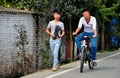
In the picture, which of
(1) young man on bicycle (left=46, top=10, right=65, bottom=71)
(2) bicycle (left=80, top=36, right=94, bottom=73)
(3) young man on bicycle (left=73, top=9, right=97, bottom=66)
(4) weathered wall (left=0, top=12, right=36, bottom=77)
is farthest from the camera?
(1) young man on bicycle (left=46, top=10, right=65, bottom=71)

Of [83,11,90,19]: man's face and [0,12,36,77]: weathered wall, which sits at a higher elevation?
[83,11,90,19]: man's face

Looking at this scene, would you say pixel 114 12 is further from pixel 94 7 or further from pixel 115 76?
pixel 115 76

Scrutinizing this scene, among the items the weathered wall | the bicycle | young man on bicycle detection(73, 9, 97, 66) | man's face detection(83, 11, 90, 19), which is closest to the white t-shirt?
young man on bicycle detection(73, 9, 97, 66)

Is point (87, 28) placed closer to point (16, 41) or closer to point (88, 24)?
point (88, 24)

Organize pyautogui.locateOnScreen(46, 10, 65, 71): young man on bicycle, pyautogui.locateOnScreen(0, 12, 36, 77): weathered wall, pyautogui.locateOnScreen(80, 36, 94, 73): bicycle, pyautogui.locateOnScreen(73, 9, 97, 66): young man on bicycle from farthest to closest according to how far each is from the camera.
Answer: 1. pyautogui.locateOnScreen(46, 10, 65, 71): young man on bicycle
2. pyautogui.locateOnScreen(73, 9, 97, 66): young man on bicycle
3. pyautogui.locateOnScreen(0, 12, 36, 77): weathered wall
4. pyautogui.locateOnScreen(80, 36, 94, 73): bicycle

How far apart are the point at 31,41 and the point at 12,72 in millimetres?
1742

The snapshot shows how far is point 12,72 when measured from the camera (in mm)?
12125

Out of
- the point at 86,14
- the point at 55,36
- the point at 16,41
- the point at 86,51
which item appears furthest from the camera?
the point at 55,36

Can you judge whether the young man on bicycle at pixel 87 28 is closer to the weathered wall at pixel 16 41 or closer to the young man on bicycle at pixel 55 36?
the young man on bicycle at pixel 55 36

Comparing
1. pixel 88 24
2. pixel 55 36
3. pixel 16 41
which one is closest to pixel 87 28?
pixel 88 24

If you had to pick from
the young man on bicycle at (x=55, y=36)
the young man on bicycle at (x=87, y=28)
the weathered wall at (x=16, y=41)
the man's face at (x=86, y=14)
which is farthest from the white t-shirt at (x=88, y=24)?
the weathered wall at (x=16, y=41)

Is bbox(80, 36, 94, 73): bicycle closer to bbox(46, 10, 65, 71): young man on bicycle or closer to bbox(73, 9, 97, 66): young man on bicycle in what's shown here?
bbox(73, 9, 97, 66): young man on bicycle

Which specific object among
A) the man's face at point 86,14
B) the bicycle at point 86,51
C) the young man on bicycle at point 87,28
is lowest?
the bicycle at point 86,51

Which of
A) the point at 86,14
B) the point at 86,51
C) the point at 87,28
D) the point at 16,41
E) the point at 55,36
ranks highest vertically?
the point at 86,14
